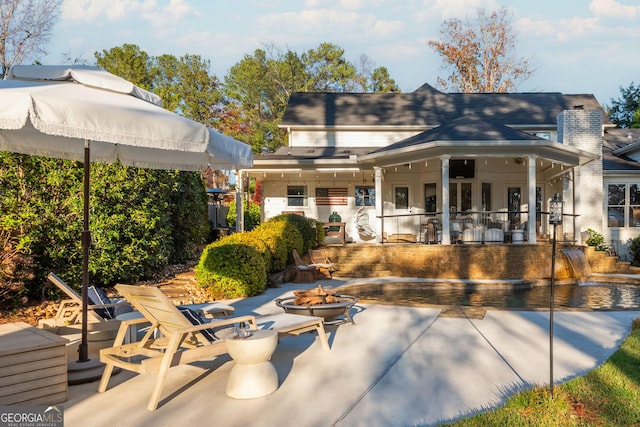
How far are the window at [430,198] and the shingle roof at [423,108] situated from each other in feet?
11.9

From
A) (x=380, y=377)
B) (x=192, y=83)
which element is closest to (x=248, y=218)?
(x=192, y=83)

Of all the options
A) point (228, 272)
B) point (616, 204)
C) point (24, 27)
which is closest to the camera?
point (228, 272)

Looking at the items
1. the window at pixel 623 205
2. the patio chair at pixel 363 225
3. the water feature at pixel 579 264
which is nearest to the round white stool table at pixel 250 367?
the water feature at pixel 579 264

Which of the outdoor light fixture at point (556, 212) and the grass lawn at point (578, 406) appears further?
the outdoor light fixture at point (556, 212)

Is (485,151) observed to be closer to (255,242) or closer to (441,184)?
(441,184)

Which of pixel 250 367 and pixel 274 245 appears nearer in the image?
pixel 250 367

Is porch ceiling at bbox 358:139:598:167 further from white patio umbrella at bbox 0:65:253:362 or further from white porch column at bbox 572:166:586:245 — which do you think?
white patio umbrella at bbox 0:65:253:362

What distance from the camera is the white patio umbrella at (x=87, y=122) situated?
3.68m

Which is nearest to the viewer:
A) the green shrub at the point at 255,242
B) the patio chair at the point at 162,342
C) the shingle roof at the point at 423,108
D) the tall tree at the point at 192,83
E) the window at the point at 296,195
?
the patio chair at the point at 162,342

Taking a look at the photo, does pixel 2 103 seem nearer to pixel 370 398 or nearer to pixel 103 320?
pixel 103 320

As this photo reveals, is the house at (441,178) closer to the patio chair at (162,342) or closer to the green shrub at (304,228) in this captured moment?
the green shrub at (304,228)

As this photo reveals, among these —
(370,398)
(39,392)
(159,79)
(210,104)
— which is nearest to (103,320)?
(39,392)

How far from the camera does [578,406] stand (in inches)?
152

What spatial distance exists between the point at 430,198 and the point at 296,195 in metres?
5.25
